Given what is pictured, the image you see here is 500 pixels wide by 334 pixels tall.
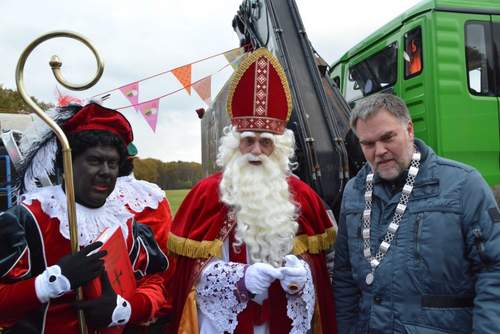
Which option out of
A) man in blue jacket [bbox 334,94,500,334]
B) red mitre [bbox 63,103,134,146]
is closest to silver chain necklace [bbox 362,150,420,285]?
man in blue jacket [bbox 334,94,500,334]

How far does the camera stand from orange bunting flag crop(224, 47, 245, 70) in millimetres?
4918

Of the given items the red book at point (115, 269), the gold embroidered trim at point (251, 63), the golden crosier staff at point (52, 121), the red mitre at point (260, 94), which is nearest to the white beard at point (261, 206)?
the red mitre at point (260, 94)

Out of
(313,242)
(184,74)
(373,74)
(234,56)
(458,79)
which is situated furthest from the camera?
(184,74)

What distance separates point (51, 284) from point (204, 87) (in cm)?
458

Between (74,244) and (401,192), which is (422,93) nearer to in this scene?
(401,192)

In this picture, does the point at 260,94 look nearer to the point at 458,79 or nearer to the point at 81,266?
the point at 81,266

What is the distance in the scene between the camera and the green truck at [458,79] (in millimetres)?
3828

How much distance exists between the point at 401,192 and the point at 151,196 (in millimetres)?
1678

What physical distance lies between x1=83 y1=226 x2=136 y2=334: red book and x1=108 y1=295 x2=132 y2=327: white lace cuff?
0.20 feet

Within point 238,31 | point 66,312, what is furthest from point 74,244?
point 238,31

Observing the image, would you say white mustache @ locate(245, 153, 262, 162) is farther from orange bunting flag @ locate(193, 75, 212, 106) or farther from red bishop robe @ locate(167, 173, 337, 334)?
orange bunting flag @ locate(193, 75, 212, 106)

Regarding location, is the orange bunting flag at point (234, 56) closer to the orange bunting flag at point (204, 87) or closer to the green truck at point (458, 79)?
the orange bunting flag at point (204, 87)

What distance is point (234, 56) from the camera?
17.2 ft

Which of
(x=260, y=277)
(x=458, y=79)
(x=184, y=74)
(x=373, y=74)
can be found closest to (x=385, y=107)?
(x=260, y=277)
